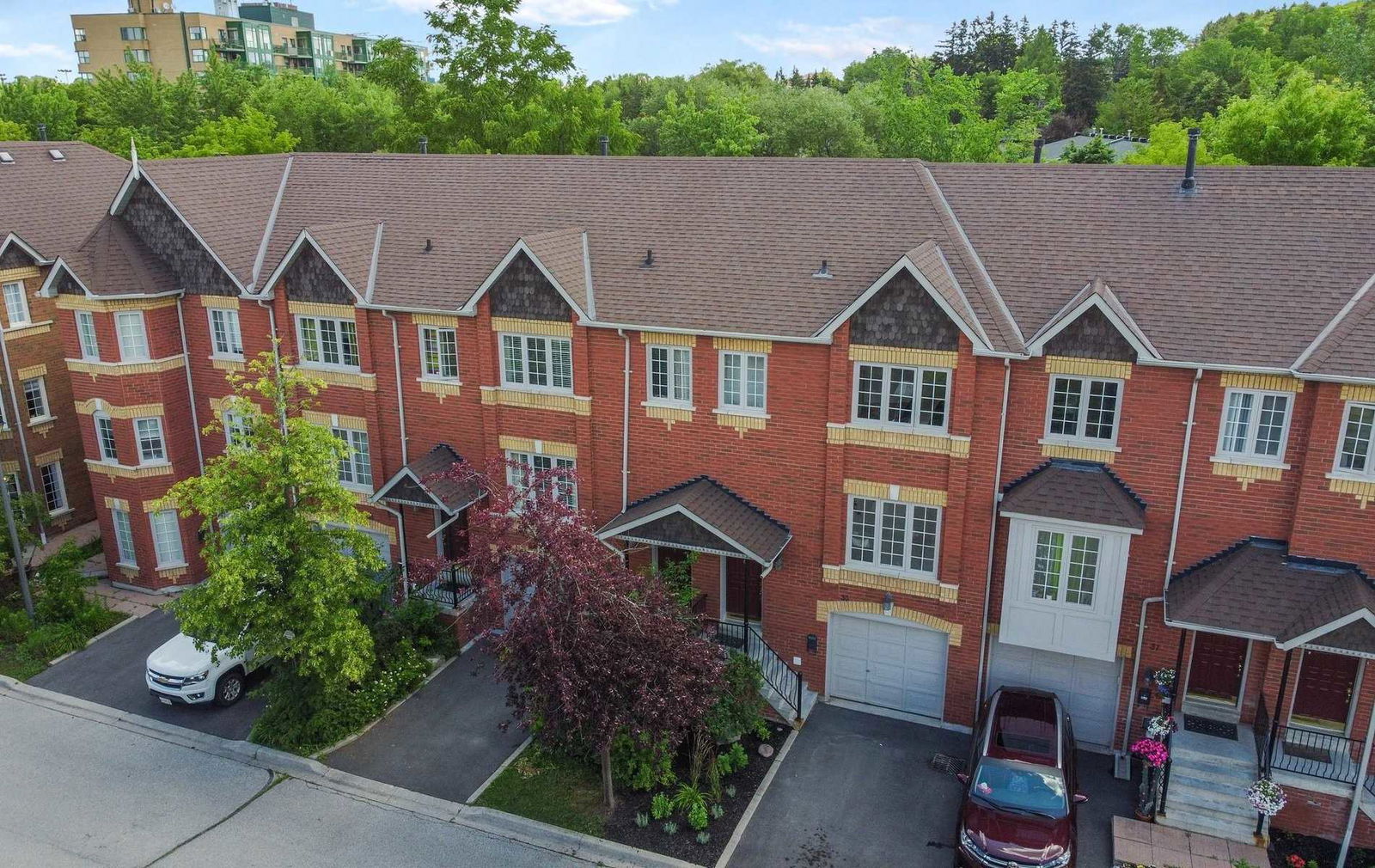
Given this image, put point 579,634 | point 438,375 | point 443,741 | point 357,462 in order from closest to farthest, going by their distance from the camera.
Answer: point 579,634
point 443,741
point 438,375
point 357,462

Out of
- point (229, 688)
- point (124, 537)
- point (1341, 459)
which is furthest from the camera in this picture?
point (124, 537)

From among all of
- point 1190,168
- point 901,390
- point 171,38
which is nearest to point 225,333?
point 901,390

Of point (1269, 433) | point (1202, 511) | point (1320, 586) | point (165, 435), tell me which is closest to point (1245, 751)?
point (1320, 586)

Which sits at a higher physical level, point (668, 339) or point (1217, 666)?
point (668, 339)

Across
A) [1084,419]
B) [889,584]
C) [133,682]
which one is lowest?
[133,682]

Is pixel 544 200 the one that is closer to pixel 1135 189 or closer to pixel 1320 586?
pixel 1135 189

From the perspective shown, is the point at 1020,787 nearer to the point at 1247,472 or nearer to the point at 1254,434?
the point at 1247,472
